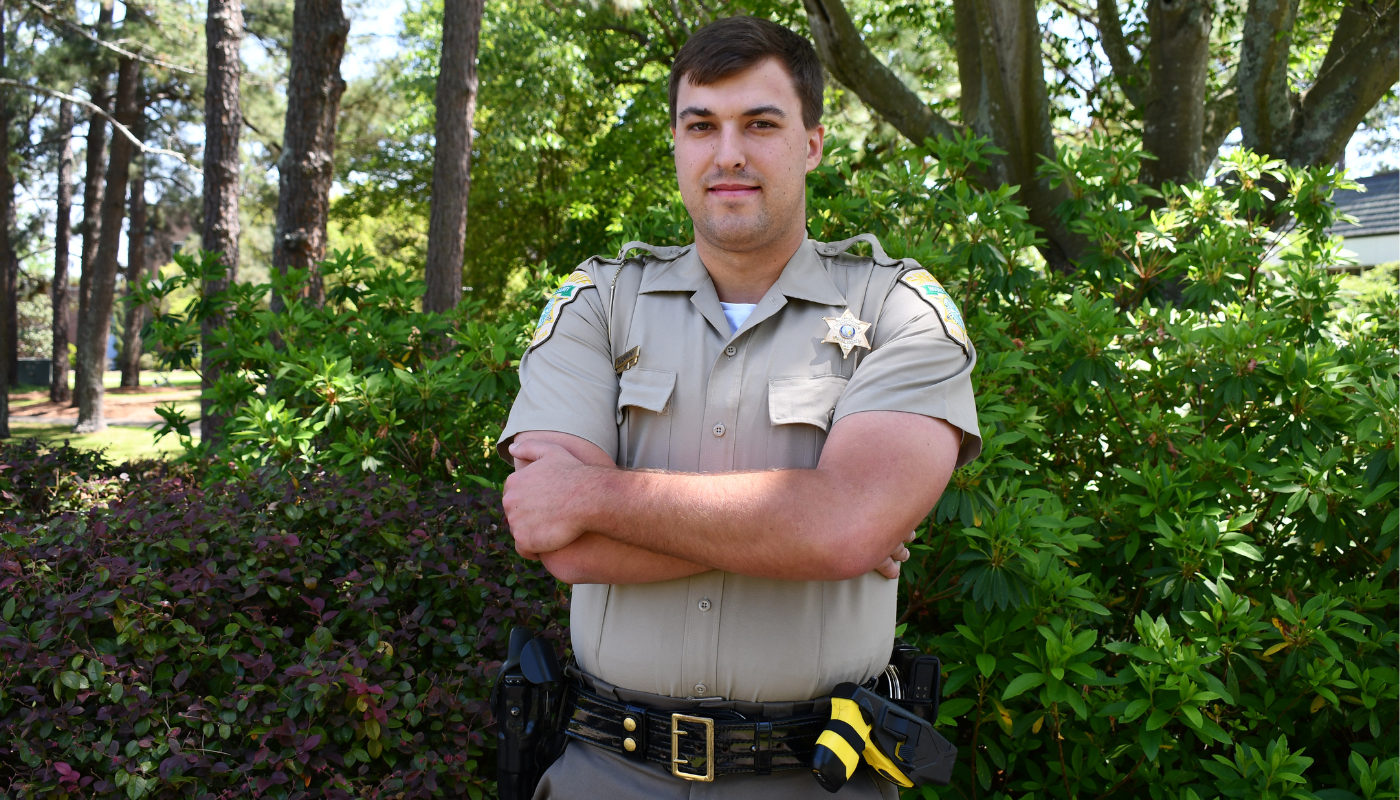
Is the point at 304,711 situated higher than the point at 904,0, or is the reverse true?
the point at 904,0

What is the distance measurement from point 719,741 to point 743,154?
3.81ft

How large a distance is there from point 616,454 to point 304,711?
4.17 ft

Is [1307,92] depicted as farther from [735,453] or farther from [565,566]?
[565,566]

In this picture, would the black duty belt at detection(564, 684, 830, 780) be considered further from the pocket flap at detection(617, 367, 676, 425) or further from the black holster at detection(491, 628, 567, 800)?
the pocket flap at detection(617, 367, 676, 425)

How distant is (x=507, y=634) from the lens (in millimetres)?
2936

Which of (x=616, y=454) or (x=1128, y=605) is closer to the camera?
(x=616, y=454)

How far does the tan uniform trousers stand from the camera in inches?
71.0

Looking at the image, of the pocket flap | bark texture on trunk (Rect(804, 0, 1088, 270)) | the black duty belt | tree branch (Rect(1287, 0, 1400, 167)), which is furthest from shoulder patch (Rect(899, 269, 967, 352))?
tree branch (Rect(1287, 0, 1400, 167))

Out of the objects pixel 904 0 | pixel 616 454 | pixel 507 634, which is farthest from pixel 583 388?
pixel 904 0

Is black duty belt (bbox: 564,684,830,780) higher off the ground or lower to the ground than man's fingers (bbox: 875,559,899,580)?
lower

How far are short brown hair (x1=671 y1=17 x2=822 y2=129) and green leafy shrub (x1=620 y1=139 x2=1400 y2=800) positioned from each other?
125cm

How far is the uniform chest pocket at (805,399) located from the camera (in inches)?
74.4

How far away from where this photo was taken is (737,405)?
1.94 meters

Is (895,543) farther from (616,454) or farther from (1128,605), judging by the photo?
(1128,605)
